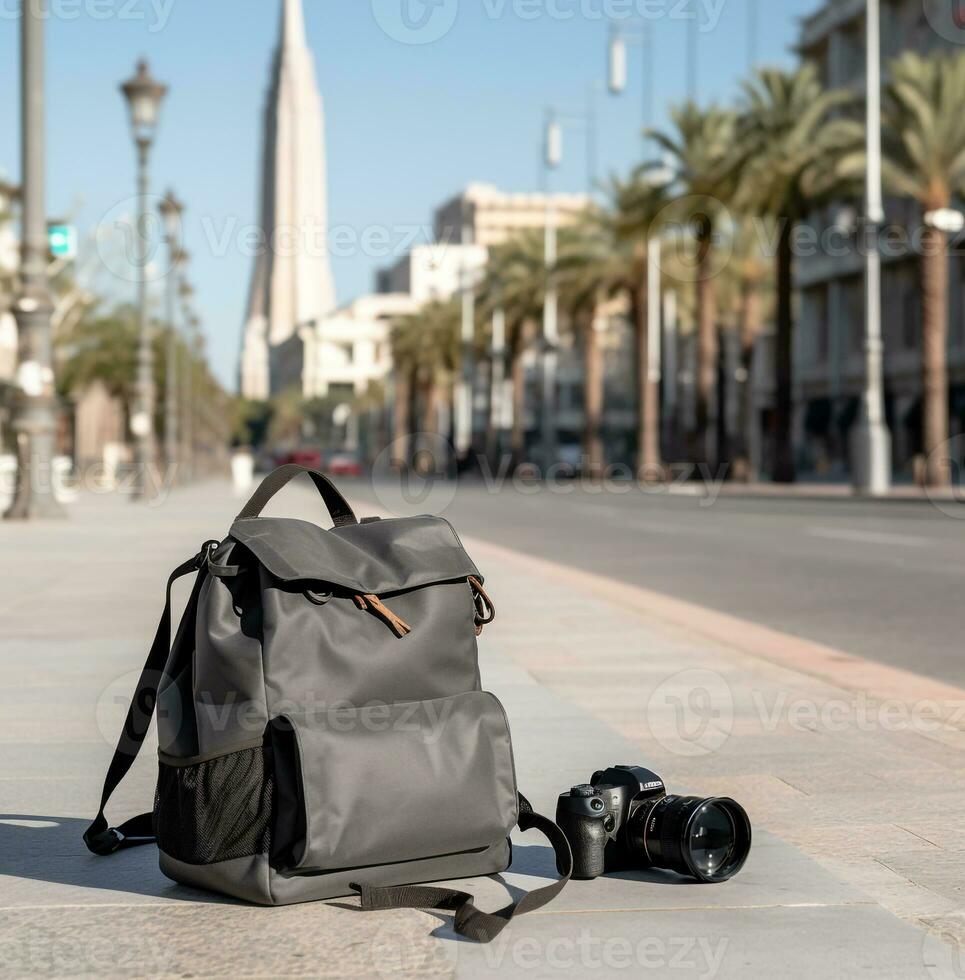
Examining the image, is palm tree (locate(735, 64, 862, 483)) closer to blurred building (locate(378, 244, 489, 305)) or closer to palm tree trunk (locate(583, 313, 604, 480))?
palm tree trunk (locate(583, 313, 604, 480))

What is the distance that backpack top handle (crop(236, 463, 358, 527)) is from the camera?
388 centimetres

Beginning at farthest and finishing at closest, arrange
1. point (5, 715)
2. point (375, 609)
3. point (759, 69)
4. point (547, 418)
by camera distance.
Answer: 1. point (547, 418)
2. point (759, 69)
3. point (5, 715)
4. point (375, 609)

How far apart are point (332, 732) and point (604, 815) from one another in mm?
772

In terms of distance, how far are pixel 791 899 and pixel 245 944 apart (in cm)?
123

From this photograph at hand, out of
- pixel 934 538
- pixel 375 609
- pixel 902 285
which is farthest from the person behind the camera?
pixel 902 285

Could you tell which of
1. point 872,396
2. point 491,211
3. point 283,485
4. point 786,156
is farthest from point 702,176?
point 491,211

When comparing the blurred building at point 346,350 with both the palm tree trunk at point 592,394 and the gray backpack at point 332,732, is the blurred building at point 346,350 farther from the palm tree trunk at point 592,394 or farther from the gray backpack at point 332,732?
the gray backpack at point 332,732

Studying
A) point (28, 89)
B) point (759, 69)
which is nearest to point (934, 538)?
point (28, 89)

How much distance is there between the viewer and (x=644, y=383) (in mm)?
58844

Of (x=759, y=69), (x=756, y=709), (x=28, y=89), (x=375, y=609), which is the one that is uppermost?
(x=759, y=69)

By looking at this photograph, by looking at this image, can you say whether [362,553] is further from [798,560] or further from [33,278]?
[33,278]

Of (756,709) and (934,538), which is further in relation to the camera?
(934,538)

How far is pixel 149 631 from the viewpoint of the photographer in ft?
30.9

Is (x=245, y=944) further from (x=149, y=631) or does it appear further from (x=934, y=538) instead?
(x=934, y=538)
